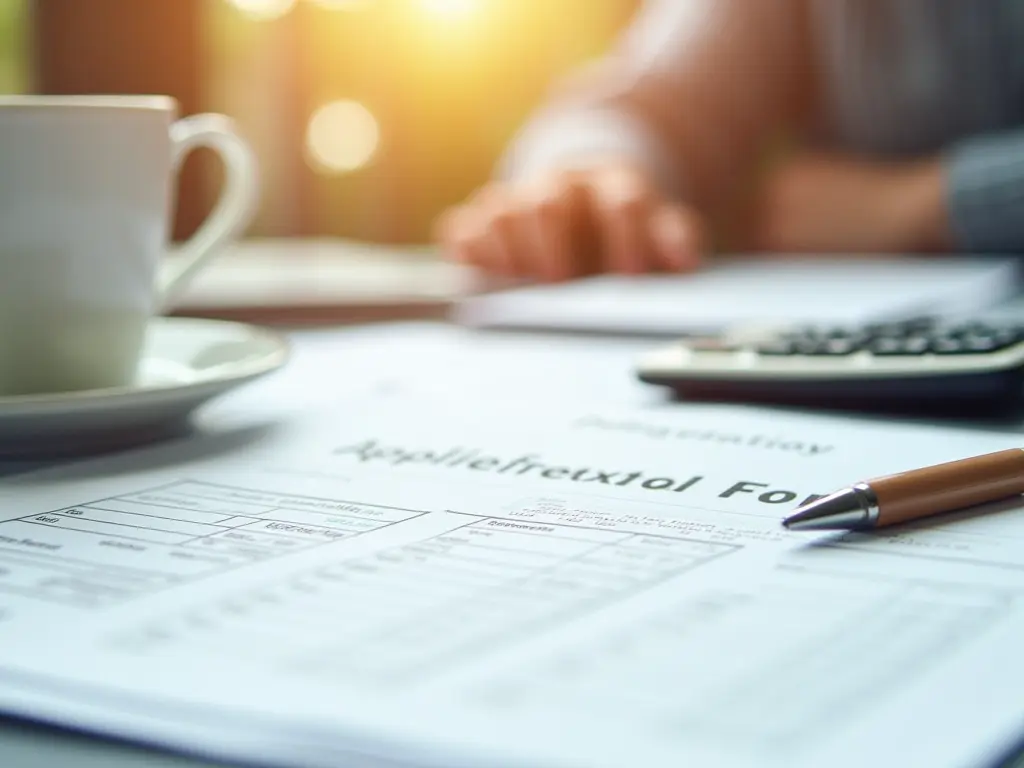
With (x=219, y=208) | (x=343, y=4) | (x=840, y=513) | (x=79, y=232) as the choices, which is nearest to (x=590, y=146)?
(x=219, y=208)

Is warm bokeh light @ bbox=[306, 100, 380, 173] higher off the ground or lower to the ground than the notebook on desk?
higher

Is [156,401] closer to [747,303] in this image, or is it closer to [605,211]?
[747,303]

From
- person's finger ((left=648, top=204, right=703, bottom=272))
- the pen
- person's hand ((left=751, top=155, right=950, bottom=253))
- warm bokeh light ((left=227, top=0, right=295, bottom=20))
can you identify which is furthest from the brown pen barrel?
warm bokeh light ((left=227, top=0, right=295, bottom=20))

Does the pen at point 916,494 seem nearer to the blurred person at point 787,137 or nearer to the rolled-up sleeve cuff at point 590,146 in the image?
the blurred person at point 787,137

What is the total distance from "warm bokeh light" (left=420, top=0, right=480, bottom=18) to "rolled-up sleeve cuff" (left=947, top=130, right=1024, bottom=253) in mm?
1206

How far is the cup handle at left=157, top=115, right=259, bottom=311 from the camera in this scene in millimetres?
455

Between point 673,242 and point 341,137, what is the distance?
4.39ft

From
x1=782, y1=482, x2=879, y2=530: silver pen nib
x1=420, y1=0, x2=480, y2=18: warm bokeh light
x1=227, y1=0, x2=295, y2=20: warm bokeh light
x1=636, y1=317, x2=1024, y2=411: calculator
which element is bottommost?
x1=782, y1=482, x2=879, y2=530: silver pen nib

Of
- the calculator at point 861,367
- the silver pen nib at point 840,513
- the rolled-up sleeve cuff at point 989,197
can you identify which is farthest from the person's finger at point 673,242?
the silver pen nib at point 840,513

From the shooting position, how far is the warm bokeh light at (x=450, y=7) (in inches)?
76.6

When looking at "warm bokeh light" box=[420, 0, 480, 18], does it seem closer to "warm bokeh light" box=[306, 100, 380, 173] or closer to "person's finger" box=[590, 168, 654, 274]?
"warm bokeh light" box=[306, 100, 380, 173]

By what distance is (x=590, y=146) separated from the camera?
1109 millimetres

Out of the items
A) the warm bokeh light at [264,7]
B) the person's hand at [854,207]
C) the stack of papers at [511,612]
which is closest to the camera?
the stack of papers at [511,612]

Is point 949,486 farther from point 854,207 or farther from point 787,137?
point 787,137
